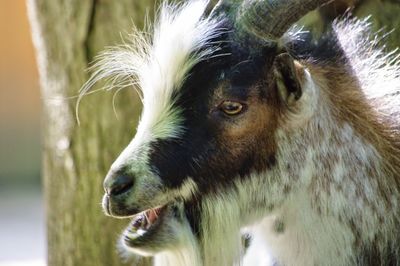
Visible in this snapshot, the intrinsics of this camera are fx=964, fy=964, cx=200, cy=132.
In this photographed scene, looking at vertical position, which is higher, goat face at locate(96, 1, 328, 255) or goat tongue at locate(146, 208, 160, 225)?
goat face at locate(96, 1, 328, 255)

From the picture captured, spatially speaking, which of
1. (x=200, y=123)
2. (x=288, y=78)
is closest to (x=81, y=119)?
(x=200, y=123)

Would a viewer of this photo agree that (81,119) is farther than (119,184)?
Yes

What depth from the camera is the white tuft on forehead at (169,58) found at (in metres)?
4.02

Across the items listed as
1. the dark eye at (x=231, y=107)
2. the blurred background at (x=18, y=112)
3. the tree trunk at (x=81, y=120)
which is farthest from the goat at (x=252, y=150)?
the blurred background at (x=18, y=112)

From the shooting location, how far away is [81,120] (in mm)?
5496

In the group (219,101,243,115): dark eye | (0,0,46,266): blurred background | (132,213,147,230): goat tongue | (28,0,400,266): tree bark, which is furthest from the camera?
(0,0,46,266): blurred background

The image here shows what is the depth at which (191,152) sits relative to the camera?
13.0 feet

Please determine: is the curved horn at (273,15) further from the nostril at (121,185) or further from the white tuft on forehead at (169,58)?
the nostril at (121,185)

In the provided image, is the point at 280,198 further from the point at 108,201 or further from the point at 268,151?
the point at 108,201

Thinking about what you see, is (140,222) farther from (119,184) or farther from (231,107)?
(231,107)

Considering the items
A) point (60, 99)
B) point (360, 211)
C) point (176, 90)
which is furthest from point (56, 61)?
point (360, 211)

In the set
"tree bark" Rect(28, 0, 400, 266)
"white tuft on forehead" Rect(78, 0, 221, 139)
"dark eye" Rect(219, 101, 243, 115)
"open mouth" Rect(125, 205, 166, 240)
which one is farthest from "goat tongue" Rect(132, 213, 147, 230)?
"tree bark" Rect(28, 0, 400, 266)

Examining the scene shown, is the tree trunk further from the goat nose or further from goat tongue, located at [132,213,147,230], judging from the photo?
the goat nose

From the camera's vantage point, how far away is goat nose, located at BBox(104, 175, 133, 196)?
389cm
